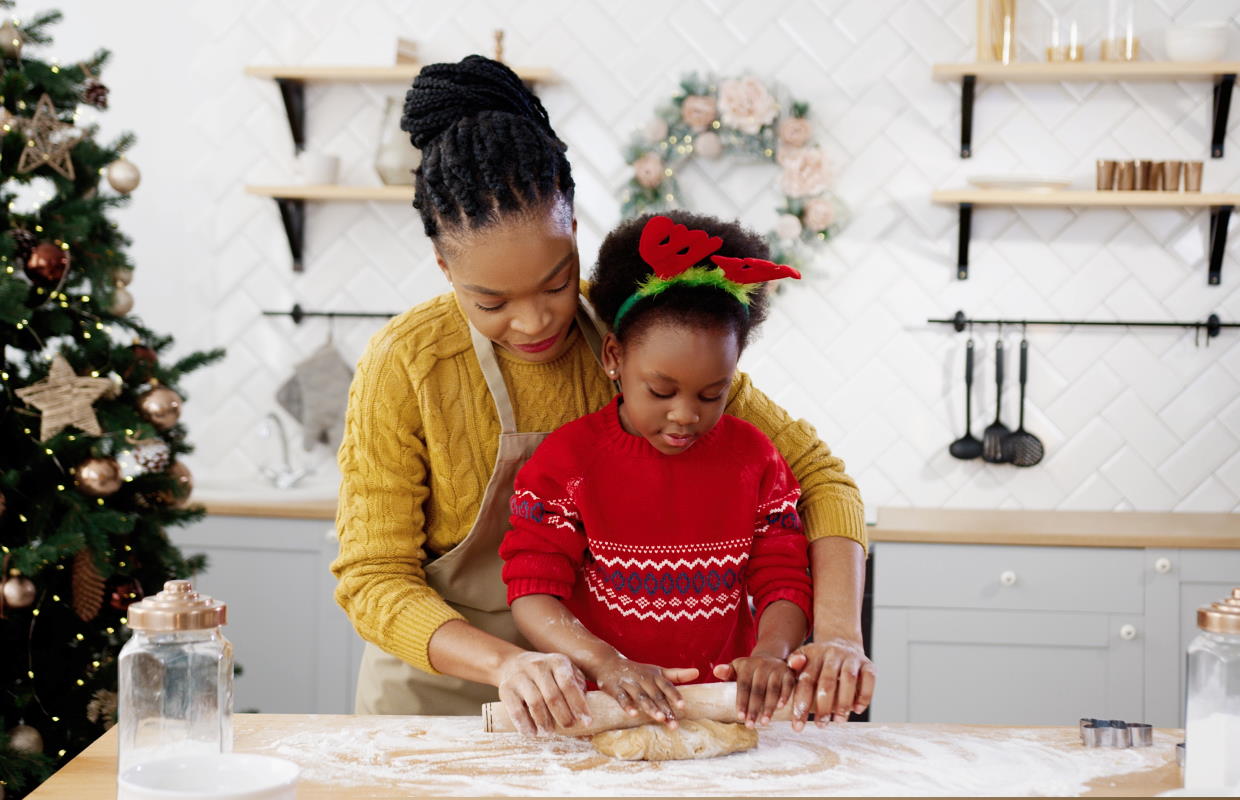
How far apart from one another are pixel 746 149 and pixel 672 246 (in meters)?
1.98

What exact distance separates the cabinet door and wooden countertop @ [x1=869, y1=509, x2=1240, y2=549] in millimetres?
161

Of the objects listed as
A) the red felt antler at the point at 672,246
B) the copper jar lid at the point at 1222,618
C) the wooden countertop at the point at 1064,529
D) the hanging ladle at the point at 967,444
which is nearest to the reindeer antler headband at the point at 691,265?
the red felt antler at the point at 672,246

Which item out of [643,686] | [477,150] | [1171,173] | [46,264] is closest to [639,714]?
[643,686]

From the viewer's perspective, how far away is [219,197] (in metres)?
3.48

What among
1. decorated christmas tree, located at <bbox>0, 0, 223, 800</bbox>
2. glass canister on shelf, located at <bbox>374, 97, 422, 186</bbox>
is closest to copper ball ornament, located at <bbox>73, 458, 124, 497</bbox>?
decorated christmas tree, located at <bbox>0, 0, 223, 800</bbox>

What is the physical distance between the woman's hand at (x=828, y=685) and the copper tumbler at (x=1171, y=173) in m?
2.24

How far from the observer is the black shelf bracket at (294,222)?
133 inches

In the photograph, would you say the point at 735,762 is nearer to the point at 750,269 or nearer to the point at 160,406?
the point at 750,269

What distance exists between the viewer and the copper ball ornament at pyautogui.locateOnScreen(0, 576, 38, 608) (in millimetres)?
2090

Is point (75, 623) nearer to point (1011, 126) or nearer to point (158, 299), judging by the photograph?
point (158, 299)

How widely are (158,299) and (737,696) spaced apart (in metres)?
2.73

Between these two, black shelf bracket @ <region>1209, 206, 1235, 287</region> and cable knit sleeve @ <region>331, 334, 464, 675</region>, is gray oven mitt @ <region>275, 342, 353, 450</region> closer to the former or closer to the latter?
cable knit sleeve @ <region>331, 334, 464, 675</region>

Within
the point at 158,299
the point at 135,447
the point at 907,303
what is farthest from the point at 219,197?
the point at 907,303

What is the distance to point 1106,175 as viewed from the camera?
3102 millimetres
